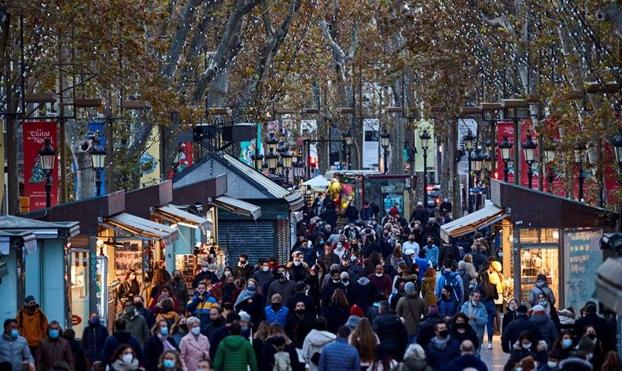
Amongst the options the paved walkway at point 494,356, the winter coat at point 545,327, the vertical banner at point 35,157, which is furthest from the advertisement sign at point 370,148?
the winter coat at point 545,327

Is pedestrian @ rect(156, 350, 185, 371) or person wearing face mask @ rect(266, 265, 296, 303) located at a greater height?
person wearing face mask @ rect(266, 265, 296, 303)

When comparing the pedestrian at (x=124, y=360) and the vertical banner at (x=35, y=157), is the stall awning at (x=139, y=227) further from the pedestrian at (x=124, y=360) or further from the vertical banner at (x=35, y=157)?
the pedestrian at (x=124, y=360)

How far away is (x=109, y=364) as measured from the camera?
19.4 metres

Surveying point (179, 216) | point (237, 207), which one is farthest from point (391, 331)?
point (237, 207)

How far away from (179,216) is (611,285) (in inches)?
863

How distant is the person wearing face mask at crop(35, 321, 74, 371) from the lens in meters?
20.3

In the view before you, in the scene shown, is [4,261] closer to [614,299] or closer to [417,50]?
[614,299]

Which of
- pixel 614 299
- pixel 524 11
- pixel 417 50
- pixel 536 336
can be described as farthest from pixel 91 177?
pixel 614 299

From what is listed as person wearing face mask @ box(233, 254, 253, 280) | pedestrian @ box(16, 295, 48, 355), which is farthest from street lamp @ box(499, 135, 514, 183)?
pedestrian @ box(16, 295, 48, 355)

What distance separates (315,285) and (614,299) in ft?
55.4

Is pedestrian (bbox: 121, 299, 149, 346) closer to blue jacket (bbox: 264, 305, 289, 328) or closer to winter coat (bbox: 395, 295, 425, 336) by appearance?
blue jacket (bbox: 264, 305, 289, 328)

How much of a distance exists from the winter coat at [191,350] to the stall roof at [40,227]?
3.31 metres

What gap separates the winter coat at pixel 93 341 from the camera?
22281 mm

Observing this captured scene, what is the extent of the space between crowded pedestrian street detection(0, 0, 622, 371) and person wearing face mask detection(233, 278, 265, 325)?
34 mm
